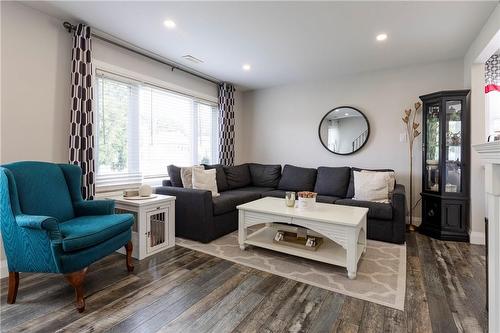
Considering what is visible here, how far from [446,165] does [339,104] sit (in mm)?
1817

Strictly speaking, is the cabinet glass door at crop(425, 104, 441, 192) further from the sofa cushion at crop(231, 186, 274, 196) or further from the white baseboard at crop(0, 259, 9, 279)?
the white baseboard at crop(0, 259, 9, 279)

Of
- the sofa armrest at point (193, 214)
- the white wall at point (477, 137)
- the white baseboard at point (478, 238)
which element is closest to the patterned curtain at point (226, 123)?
the sofa armrest at point (193, 214)

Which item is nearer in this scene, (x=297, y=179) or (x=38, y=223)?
(x=38, y=223)

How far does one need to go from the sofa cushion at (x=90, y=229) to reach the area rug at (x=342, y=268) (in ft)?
3.28

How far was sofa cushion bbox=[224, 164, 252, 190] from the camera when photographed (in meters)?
4.31

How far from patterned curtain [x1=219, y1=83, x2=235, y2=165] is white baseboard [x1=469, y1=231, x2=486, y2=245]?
372 cm

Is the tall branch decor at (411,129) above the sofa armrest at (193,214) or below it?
above

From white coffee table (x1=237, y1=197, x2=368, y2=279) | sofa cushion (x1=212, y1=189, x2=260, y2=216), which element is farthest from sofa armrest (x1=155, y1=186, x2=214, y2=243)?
white coffee table (x1=237, y1=197, x2=368, y2=279)

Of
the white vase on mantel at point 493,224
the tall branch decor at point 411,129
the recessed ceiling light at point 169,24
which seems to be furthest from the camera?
the tall branch decor at point 411,129

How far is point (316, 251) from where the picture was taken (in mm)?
2434

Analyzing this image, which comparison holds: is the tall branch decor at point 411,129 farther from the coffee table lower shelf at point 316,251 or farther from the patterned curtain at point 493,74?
the coffee table lower shelf at point 316,251

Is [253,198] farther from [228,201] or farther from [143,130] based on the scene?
[143,130]

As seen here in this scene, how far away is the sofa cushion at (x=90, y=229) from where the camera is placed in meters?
1.71

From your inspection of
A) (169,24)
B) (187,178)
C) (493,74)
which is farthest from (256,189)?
(493,74)
